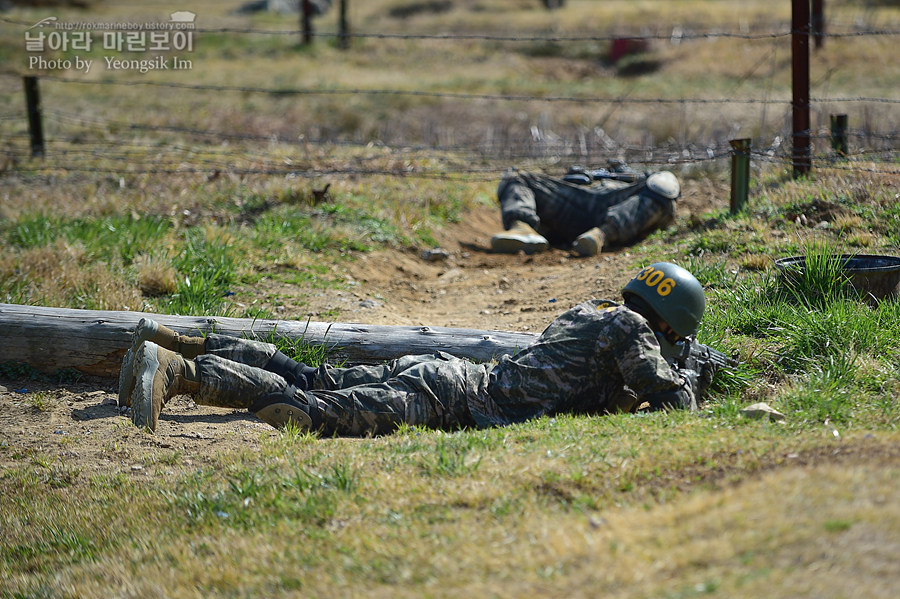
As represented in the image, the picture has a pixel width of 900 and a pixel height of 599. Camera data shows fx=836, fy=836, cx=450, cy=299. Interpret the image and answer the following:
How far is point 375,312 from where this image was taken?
6656 millimetres

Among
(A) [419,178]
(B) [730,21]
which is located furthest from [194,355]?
(B) [730,21]

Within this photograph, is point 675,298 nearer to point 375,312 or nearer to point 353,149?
point 375,312

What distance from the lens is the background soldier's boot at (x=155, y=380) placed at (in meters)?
4.17

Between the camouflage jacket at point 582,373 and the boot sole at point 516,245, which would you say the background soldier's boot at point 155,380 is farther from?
the boot sole at point 516,245

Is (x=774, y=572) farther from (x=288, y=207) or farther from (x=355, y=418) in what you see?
(x=288, y=207)

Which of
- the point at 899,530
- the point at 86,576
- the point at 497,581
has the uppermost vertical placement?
the point at 899,530

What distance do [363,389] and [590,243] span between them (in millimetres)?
4522

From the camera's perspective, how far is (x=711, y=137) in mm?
13227

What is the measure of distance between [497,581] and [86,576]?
5.52ft

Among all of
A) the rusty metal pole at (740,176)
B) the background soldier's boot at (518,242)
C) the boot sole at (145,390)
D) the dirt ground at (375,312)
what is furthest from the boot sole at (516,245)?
the boot sole at (145,390)

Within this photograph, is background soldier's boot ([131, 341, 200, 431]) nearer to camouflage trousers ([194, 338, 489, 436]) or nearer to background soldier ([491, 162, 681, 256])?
camouflage trousers ([194, 338, 489, 436])

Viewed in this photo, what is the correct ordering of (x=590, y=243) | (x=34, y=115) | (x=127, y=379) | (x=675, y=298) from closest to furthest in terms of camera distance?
(x=127, y=379)
(x=675, y=298)
(x=590, y=243)
(x=34, y=115)

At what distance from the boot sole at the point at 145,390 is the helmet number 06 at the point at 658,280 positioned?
2.66m

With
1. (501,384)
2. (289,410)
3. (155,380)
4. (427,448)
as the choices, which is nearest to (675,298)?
(501,384)
